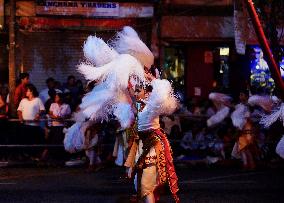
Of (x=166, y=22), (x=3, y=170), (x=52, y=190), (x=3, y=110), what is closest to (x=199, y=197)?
(x=52, y=190)

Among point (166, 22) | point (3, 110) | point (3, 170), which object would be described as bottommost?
point (3, 170)

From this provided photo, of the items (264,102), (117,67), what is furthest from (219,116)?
(117,67)

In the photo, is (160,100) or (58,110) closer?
(160,100)

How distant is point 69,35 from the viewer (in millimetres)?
16875

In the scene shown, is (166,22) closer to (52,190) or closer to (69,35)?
(69,35)

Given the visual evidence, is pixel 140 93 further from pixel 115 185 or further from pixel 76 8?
pixel 76 8

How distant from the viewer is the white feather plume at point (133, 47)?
23.5ft

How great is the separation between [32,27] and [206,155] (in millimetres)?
6124

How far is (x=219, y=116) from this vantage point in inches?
499

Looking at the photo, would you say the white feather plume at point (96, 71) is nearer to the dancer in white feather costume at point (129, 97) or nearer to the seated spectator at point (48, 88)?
the dancer in white feather costume at point (129, 97)

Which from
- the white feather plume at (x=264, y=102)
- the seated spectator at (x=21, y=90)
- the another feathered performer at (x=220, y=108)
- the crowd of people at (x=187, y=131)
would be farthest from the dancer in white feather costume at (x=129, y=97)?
the seated spectator at (x=21, y=90)

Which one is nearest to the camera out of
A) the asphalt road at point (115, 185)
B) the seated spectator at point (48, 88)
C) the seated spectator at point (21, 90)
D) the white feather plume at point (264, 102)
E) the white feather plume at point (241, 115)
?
the white feather plume at point (264, 102)

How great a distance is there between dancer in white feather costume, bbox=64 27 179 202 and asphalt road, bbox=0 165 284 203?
6.49ft

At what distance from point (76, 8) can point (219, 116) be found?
18.4 feet
